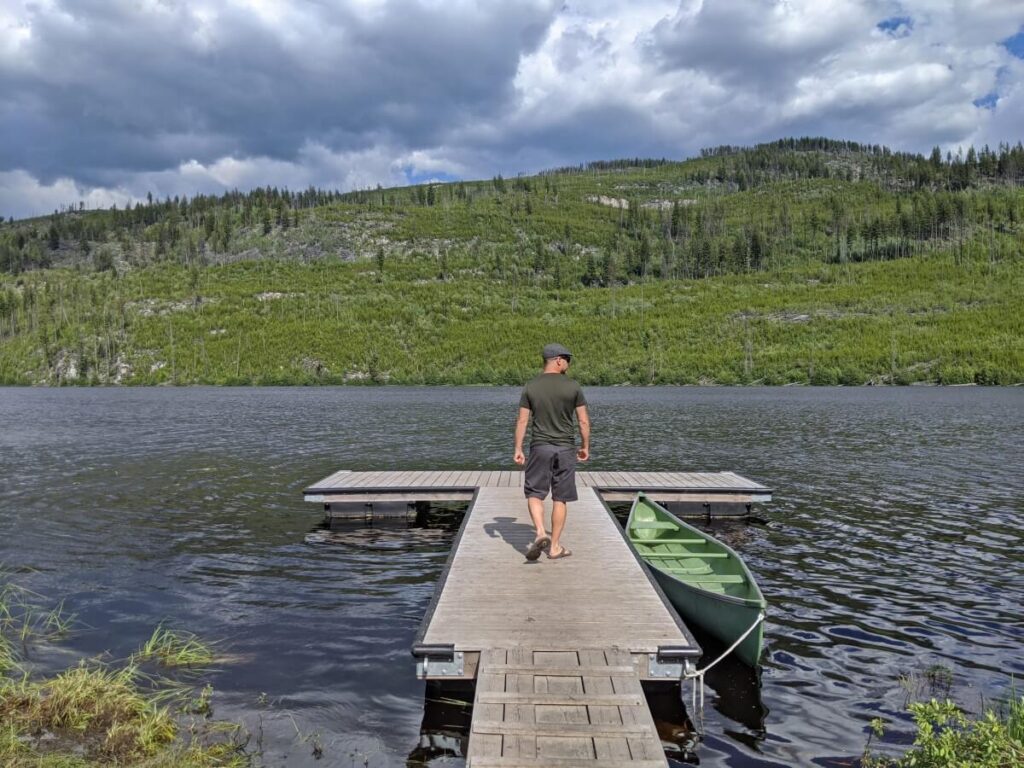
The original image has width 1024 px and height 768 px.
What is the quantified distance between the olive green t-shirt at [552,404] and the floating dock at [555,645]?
204cm

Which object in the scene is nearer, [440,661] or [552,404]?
[440,661]

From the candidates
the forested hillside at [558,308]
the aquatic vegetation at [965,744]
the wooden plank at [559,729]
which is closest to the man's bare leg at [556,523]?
the wooden plank at [559,729]

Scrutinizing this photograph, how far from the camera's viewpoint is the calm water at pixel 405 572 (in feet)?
25.2

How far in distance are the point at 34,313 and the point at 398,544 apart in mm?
159969

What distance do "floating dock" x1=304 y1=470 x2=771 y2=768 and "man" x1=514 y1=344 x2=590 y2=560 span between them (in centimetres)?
106

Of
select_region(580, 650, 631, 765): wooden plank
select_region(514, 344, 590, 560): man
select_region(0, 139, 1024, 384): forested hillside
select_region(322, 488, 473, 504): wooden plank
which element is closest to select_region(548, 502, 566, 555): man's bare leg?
select_region(514, 344, 590, 560): man

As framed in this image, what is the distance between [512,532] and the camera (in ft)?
42.9

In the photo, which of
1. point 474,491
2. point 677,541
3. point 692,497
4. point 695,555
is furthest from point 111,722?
point 692,497

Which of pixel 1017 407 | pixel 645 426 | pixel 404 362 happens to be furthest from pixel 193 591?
pixel 404 362

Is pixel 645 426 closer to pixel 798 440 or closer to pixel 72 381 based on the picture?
pixel 798 440

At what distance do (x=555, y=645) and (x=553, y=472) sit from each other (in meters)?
3.48

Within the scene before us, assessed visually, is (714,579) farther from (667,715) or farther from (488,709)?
(488,709)

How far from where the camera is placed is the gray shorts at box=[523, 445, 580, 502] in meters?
10.4

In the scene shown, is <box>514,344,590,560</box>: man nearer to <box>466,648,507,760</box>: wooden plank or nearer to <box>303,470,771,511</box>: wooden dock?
<box>466,648,507,760</box>: wooden plank
